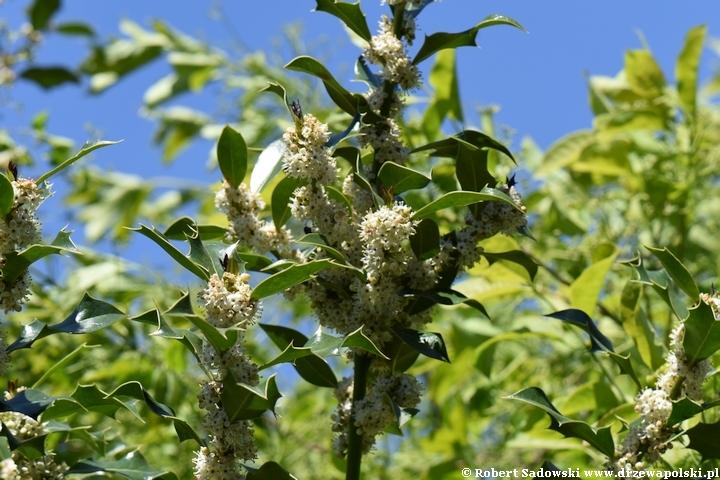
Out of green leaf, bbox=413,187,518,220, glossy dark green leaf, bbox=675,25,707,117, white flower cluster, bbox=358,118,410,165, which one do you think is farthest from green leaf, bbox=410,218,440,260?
glossy dark green leaf, bbox=675,25,707,117

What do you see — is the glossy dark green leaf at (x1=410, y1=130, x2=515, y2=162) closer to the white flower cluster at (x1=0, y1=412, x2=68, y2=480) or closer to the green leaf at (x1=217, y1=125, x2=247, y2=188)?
the green leaf at (x1=217, y1=125, x2=247, y2=188)

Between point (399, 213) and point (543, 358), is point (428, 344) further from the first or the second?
A: point (543, 358)

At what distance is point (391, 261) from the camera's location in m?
1.22

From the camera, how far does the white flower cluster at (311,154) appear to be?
1267mm

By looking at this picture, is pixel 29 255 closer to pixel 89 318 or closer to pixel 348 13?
pixel 89 318

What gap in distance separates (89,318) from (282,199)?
378 mm

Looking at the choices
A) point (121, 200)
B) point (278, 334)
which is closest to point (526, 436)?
point (278, 334)

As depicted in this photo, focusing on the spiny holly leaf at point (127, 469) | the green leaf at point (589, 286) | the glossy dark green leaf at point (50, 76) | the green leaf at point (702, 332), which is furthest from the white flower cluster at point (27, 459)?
the glossy dark green leaf at point (50, 76)

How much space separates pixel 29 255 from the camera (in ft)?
3.81

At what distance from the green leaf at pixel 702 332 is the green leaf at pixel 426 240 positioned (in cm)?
40

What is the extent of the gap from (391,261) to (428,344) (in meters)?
0.15

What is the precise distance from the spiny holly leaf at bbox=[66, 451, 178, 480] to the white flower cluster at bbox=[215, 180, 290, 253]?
0.39 metres

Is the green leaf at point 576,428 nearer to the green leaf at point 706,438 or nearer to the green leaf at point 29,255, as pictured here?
the green leaf at point 706,438

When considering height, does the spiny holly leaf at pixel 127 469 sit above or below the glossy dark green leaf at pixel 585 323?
below
